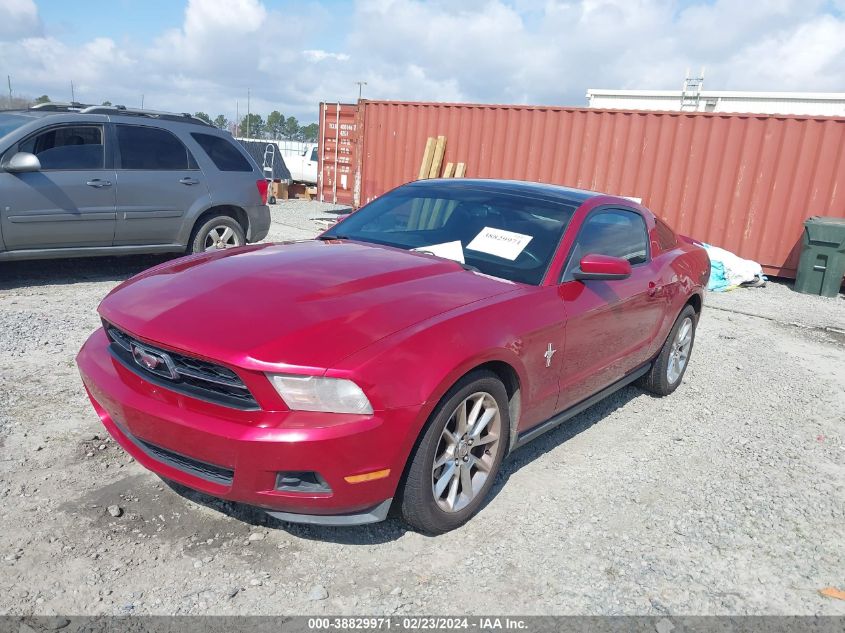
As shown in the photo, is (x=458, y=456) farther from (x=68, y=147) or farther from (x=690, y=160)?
(x=690, y=160)

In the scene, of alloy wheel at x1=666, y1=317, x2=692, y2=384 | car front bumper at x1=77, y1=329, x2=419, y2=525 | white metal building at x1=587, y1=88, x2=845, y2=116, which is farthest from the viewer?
white metal building at x1=587, y1=88, x2=845, y2=116

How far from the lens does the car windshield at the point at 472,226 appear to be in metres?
3.71

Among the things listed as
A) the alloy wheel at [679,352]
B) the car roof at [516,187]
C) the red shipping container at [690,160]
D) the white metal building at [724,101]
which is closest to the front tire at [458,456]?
the car roof at [516,187]

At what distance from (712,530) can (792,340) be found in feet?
16.3

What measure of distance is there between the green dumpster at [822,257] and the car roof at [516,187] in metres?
7.11

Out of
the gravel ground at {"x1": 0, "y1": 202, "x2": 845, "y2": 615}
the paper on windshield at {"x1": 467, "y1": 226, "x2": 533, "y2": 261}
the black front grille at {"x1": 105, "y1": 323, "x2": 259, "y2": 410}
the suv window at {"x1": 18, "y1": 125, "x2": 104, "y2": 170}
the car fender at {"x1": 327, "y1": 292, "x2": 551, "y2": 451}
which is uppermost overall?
the suv window at {"x1": 18, "y1": 125, "x2": 104, "y2": 170}

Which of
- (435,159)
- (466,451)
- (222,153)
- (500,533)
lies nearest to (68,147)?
(222,153)

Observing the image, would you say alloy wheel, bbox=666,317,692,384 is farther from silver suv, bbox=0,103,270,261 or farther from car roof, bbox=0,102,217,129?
car roof, bbox=0,102,217,129

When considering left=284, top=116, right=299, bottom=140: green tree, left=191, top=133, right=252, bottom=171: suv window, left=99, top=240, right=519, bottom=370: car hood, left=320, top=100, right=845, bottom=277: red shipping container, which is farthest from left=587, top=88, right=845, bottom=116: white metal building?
left=284, top=116, right=299, bottom=140: green tree

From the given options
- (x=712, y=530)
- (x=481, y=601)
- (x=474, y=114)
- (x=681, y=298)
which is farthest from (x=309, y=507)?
(x=474, y=114)

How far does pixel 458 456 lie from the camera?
3.02m

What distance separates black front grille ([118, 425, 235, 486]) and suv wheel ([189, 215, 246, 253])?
5100 millimetres

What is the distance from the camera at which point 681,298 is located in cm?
501

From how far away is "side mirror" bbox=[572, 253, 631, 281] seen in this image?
3609 millimetres
